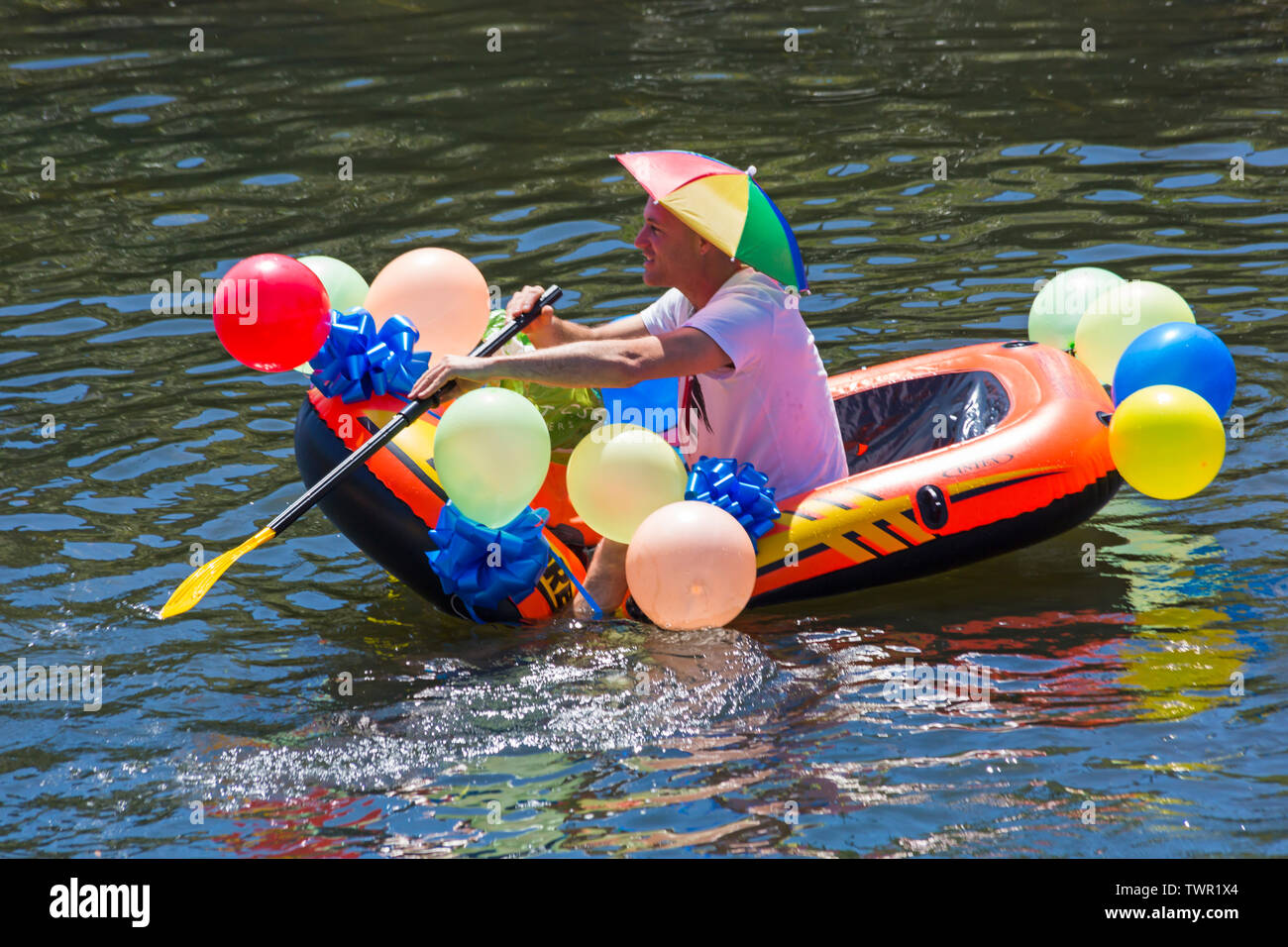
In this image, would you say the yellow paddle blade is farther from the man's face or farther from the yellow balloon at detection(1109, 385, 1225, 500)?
the yellow balloon at detection(1109, 385, 1225, 500)

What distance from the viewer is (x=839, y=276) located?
8.77 m

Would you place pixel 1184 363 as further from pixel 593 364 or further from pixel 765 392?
pixel 593 364

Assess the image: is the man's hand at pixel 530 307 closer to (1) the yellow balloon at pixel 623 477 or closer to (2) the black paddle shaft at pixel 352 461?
(2) the black paddle shaft at pixel 352 461

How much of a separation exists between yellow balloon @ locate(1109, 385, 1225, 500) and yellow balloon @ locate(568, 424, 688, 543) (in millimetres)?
1822

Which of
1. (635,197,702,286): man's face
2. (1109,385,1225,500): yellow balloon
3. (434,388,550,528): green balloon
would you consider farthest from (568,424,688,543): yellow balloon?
(1109,385,1225,500): yellow balloon

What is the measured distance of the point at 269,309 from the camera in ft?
16.4

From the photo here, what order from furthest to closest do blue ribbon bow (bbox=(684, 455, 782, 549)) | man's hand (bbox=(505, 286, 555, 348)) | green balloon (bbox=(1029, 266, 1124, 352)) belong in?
green balloon (bbox=(1029, 266, 1124, 352)) → man's hand (bbox=(505, 286, 555, 348)) → blue ribbon bow (bbox=(684, 455, 782, 549))

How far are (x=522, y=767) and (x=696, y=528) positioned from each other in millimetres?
1062

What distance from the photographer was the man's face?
5316 mm

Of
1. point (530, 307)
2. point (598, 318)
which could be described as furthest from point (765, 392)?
point (598, 318)

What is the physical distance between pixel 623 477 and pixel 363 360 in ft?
3.57

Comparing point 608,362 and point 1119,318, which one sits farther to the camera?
point 1119,318
